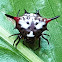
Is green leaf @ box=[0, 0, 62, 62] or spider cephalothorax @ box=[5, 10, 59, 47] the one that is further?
green leaf @ box=[0, 0, 62, 62]

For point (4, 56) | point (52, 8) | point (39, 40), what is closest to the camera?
point (4, 56)

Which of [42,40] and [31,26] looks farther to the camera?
[42,40]

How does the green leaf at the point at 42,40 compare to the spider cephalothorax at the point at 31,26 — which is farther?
the green leaf at the point at 42,40

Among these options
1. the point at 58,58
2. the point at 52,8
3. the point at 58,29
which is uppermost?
the point at 52,8

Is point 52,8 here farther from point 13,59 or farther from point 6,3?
point 13,59

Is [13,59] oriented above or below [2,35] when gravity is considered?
below

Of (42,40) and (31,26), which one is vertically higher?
(31,26)

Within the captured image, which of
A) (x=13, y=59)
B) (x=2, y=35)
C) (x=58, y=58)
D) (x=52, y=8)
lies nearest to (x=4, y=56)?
(x=13, y=59)

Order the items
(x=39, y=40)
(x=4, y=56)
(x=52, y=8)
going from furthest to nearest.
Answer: (x=52, y=8)
(x=39, y=40)
(x=4, y=56)
